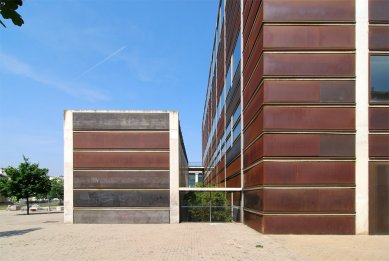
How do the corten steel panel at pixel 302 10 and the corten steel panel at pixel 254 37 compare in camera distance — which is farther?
the corten steel panel at pixel 254 37

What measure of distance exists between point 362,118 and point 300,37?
4.91 meters

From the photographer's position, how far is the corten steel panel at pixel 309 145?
19344 millimetres

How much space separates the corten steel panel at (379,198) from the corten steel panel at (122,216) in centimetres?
1257

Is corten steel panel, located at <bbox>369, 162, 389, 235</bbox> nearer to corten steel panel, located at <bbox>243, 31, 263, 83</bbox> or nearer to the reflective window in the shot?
corten steel panel, located at <bbox>243, 31, 263, 83</bbox>

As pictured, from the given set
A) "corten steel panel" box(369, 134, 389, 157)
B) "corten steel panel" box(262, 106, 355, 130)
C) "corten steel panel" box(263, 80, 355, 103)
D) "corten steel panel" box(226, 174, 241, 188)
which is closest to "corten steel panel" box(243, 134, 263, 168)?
"corten steel panel" box(262, 106, 355, 130)

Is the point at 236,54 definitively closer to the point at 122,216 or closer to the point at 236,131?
the point at 236,131

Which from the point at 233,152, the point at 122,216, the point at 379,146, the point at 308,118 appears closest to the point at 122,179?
the point at 122,216

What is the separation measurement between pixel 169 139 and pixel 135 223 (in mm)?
5860

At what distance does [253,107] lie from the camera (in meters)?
22.6

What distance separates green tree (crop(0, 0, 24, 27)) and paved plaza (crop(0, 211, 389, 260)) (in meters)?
10.9

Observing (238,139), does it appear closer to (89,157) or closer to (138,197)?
(138,197)

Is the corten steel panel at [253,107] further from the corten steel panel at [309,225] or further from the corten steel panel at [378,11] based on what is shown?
the corten steel panel at [378,11]

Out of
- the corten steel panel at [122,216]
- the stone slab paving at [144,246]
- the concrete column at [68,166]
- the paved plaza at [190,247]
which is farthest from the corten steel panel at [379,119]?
the concrete column at [68,166]

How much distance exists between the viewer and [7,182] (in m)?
41.9
